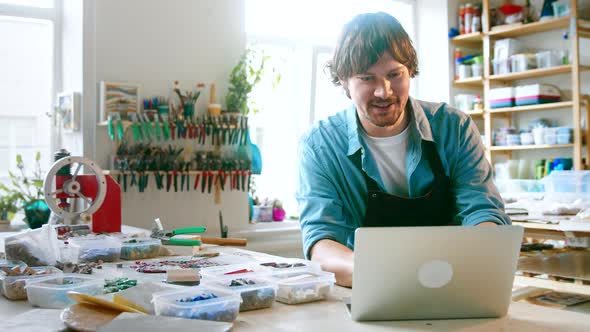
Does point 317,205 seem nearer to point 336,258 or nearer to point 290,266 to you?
→ point 336,258

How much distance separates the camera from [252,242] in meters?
4.55

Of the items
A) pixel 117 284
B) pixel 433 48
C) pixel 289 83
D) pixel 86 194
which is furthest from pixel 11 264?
pixel 433 48

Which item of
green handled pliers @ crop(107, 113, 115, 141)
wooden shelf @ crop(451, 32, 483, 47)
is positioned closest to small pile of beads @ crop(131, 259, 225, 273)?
green handled pliers @ crop(107, 113, 115, 141)

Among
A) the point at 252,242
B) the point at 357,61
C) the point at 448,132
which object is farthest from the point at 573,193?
the point at 357,61

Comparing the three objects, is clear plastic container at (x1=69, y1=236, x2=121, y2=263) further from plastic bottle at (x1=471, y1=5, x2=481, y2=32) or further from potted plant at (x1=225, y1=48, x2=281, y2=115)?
plastic bottle at (x1=471, y1=5, x2=481, y2=32)

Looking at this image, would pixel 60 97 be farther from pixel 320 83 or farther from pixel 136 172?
pixel 320 83

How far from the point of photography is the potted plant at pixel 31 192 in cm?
380

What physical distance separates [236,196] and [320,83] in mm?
1556

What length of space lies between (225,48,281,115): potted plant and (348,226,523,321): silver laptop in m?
3.32

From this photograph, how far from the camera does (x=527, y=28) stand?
5.47m

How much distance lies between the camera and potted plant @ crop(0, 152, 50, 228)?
12.5ft

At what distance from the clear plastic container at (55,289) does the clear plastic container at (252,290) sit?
0.25 meters

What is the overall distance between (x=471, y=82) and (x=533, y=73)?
677 mm

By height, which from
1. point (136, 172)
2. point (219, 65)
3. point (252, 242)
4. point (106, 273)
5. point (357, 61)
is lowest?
point (252, 242)
